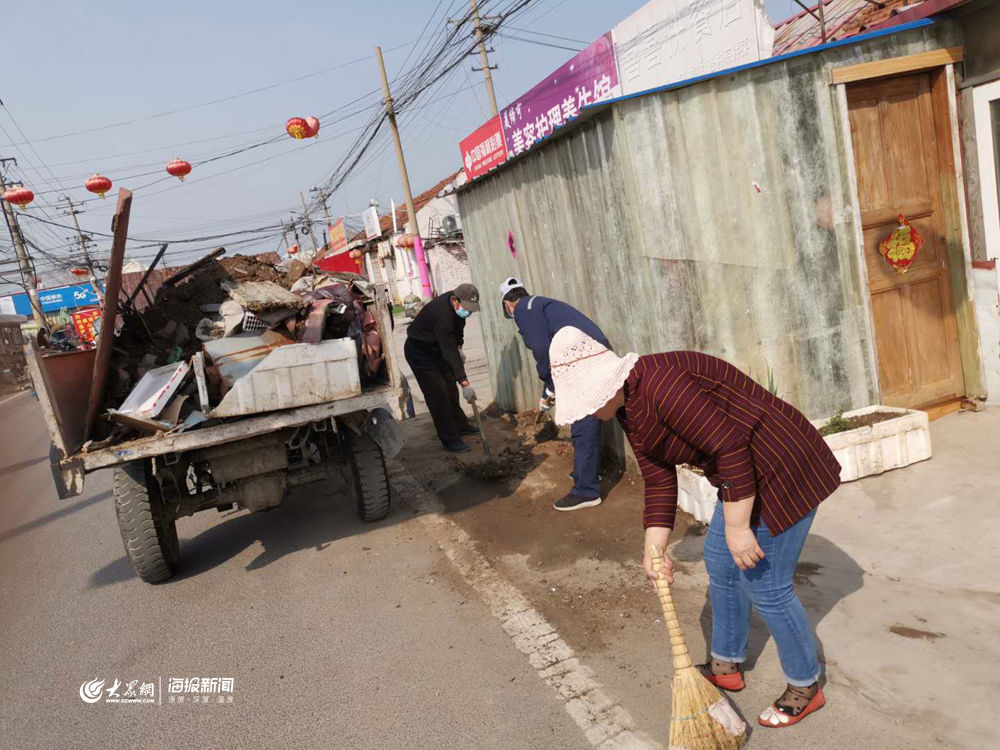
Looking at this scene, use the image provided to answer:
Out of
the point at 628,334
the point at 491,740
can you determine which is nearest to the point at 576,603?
the point at 491,740

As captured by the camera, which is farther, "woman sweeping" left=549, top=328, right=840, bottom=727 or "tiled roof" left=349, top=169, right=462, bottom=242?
"tiled roof" left=349, top=169, right=462, bottom=242

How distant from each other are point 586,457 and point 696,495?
98cm

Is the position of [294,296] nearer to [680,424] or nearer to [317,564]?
[317,564]

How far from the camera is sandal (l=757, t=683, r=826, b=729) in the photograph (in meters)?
2.68

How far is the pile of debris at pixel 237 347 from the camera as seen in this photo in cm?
473

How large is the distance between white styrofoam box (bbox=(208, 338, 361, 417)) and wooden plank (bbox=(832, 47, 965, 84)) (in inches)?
156

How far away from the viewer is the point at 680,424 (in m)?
2.41

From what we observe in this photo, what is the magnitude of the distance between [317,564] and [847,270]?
437 centimetres

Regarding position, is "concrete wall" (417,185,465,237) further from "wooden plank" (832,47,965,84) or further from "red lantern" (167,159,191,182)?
"wooden plank" (832,47,965,84)

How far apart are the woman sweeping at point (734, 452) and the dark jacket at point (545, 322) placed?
286 centimetres

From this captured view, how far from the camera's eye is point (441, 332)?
7281mm

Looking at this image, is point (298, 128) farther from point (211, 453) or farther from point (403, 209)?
point (403, 209)

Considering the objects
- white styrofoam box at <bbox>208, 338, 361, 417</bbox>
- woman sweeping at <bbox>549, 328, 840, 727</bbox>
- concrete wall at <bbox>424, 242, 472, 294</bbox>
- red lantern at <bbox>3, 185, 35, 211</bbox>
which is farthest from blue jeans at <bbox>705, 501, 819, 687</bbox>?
concrete wall at <bbox>424, 242, 472, 294</bbox>

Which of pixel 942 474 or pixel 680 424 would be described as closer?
pixel 680 424
